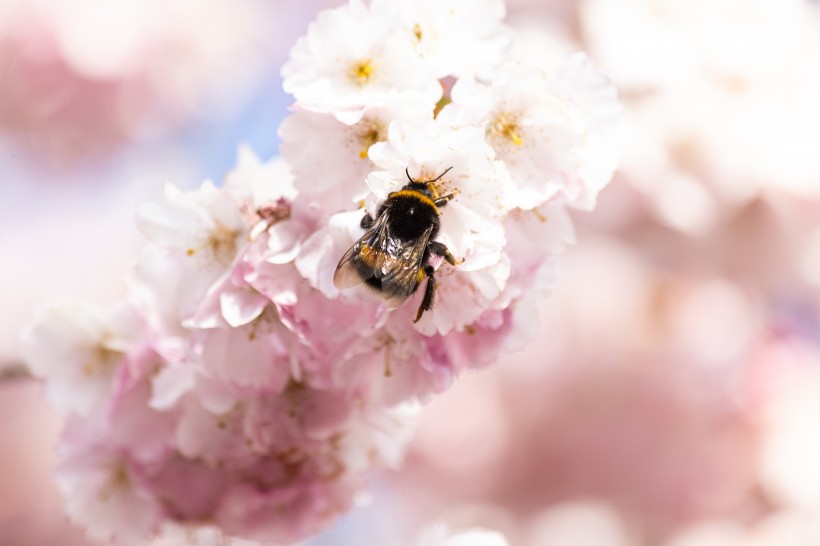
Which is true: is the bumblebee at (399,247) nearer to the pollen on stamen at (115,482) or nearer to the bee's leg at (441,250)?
the bee's leg at (441,250)

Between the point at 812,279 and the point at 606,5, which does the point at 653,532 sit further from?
the point at 606,5

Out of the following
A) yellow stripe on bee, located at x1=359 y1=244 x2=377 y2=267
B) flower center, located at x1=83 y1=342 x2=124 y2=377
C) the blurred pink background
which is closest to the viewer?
yellow stripe on bee, located at x1=359 y1=244 x2=377 y2=267

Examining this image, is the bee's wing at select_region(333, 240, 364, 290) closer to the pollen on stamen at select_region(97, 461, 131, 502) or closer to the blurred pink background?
the pollen on stamen at select_region(97, 461, 131, 502)

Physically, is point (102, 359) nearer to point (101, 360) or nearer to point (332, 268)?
point (101, 360)

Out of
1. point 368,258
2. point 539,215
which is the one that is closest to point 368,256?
point 368,258

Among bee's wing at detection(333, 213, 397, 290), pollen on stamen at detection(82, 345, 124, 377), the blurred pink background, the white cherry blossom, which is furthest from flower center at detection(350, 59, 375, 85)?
the blurred pink background

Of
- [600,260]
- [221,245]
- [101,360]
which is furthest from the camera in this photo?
[600,260]

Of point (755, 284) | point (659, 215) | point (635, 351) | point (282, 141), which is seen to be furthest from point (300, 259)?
point (635, 351)
